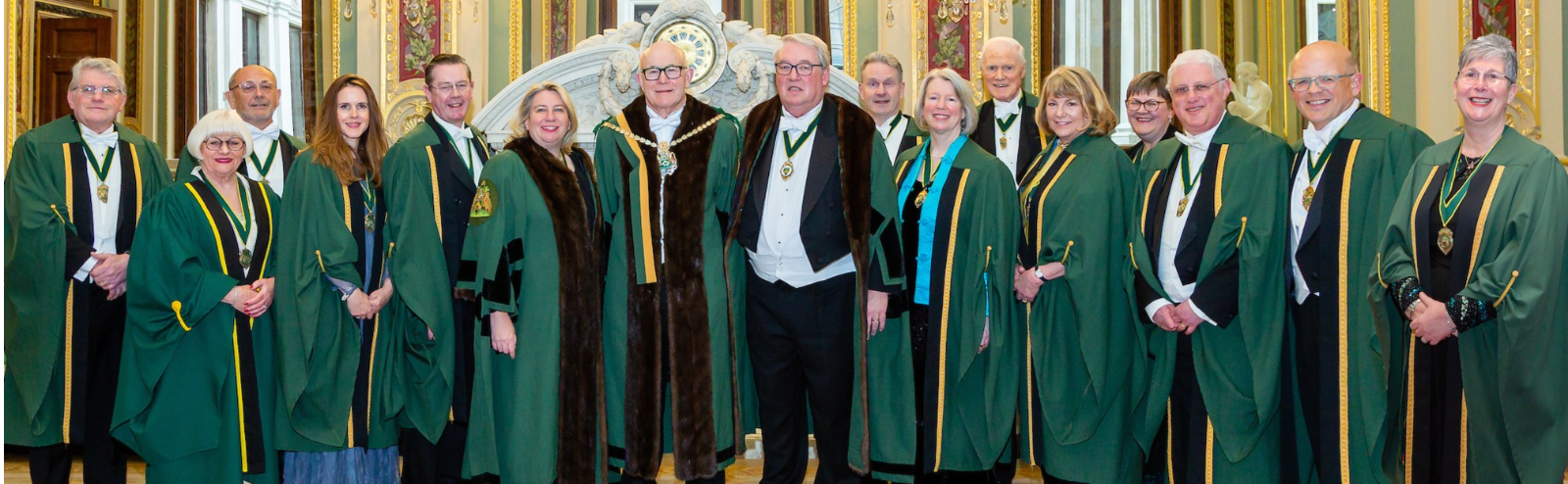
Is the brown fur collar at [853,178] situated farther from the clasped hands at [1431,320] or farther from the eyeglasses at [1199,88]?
the clasped hands at [1431,320]

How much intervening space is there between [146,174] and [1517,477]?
4.58 m

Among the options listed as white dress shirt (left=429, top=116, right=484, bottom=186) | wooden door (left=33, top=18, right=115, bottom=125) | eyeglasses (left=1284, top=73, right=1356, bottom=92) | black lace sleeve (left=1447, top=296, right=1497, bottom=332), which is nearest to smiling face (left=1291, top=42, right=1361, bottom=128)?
eyeglasses (left=1284, top=73, right=1356, bottom=92)

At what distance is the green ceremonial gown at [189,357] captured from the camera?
380 cm

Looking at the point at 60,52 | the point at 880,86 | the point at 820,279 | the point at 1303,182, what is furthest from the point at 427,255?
the point at 60,52

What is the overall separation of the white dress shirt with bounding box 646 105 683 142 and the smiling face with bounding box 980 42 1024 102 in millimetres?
1353

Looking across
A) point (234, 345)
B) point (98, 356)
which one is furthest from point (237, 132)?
point (98, 356)

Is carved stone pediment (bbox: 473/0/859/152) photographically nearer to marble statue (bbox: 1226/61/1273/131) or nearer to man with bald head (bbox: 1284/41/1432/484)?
marble statue (bbox: 1226/61/1273/131)

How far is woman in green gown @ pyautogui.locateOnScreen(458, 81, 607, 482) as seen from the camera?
3.83 meters

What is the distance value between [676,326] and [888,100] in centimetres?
120

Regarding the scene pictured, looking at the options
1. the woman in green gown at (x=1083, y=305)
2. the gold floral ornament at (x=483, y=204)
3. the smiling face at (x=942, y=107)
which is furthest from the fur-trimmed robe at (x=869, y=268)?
Result: the gold floral ornament at (x=483, y=204)

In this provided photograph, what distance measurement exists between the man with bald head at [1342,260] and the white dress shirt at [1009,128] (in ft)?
3.76

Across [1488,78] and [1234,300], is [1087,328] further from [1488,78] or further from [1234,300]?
[1488,78]

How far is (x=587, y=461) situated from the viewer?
12.9ft

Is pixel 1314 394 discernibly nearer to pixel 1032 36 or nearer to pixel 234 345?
pixel 234 345
